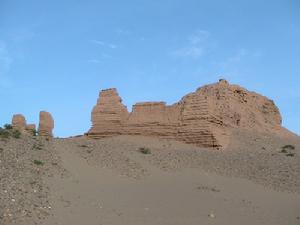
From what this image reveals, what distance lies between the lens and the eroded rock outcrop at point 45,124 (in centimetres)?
3806

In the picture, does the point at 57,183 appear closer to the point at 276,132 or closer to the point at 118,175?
the point at 118,175

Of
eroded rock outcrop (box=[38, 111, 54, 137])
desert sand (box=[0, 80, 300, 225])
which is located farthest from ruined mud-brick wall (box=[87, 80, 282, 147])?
eroded rock outcrop (box=[38, 111, 54, 137])

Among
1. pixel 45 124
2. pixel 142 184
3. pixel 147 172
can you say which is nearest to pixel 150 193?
pixel 142 184

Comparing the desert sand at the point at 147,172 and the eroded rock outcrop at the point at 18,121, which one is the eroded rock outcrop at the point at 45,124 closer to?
the desert sand at the point at 147,172

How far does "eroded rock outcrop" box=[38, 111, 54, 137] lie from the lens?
125ft

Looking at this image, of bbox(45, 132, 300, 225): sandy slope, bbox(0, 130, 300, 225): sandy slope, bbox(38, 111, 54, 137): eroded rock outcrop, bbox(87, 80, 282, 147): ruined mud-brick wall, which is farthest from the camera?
bbox(38, 111, 54, 137): eroded rock outcrop

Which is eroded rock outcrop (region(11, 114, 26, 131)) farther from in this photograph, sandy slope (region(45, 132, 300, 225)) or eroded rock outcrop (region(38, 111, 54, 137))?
sandy slope (region(45, 132, 300, 225))

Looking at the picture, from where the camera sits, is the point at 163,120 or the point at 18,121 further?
the point at 18,121

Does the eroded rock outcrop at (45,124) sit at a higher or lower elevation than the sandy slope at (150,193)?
higher

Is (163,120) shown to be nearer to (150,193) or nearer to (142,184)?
(142,184)

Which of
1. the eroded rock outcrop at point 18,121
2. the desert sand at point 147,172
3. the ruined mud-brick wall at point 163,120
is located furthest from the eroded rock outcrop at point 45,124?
the ruined mud-brick wall at point 163,120

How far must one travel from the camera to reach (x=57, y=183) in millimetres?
24844

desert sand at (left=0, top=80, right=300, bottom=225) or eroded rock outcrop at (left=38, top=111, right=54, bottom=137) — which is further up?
eroded rock outcrop at (left=38, top=111, right=54, bottom=137)

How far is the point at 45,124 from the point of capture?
126 feet
